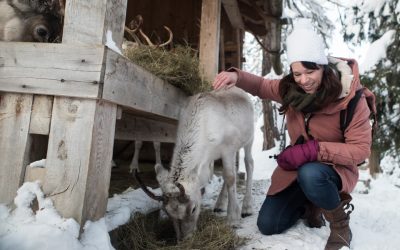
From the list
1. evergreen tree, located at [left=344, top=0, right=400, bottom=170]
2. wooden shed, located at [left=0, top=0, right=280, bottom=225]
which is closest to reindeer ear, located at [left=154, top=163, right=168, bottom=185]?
wooden shed, located at [left=0, top=0, right=280, bottom=225]

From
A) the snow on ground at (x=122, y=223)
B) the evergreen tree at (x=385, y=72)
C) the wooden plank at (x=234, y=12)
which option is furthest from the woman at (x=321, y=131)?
the evergreen tree at (x=385, y=72)

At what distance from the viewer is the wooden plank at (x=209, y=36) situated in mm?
6102

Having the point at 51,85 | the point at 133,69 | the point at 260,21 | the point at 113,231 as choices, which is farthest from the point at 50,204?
the point at 260,21

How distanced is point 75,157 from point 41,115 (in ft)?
1.36

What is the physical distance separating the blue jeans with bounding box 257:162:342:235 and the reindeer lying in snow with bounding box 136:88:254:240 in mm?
440

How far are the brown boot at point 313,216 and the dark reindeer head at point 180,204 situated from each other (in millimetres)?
1285

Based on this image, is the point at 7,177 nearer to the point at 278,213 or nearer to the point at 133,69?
the point at 133,69

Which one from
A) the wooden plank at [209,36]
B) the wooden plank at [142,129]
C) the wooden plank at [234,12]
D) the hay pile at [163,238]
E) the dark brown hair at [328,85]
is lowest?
the hay pile at [163,238]

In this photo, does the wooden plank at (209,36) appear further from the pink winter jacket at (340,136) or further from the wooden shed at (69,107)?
the wooden shed at (69,107)

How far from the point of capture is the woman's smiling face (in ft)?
11.3

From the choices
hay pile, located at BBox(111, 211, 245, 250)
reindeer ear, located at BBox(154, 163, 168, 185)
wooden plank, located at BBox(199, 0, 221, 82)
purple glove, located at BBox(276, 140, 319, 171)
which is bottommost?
hay pile, located at BBox(111, 211, 245, 250)

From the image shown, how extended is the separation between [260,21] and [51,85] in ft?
21.2

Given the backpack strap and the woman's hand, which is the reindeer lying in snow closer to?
the woman's hand

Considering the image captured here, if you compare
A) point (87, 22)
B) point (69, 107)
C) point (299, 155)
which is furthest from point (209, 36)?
point (69, 107)
